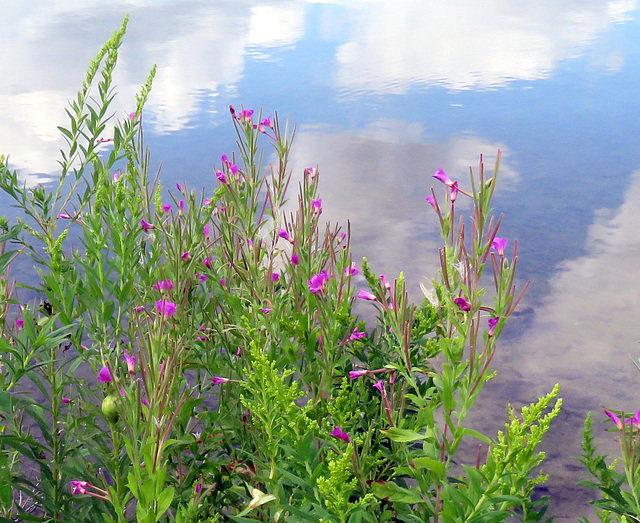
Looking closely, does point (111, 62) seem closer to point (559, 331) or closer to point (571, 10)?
point (559, 331)

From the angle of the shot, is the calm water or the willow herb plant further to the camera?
the calm water

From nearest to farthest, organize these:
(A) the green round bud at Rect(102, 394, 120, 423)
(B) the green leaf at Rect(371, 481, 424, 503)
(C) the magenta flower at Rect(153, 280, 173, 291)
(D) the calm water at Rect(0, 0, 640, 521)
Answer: (A) the green round bud at Rect(102, 394, 120, 423), (B) the green leaf at Rect(371, 481, 424, 503), (C) the magenta flower at Rect(153, 280, 173, 291), (D) the calm water at Rect(0, 0, 640, 521)

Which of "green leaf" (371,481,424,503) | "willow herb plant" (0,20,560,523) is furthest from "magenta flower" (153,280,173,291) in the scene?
"green leaf" (371,481,424,503)

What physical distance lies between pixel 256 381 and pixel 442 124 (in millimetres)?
6860

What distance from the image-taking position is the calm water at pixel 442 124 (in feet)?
12.9

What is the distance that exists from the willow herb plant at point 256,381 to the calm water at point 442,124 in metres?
1.57

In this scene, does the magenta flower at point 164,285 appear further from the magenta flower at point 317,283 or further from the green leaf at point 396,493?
the green leaf at point 396,493

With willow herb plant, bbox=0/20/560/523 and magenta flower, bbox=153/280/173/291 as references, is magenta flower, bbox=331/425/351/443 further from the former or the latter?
magenta flower, bbox=153/280/173/291

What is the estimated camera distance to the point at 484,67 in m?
10.6

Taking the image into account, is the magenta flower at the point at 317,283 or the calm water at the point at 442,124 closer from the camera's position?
the magenta flower at the point at 317,283

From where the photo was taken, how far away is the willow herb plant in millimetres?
1258

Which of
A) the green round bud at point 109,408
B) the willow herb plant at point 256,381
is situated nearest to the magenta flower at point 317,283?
the willow herb plant at point 256,381

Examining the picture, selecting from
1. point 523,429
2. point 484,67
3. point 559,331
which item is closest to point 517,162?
point 559,331

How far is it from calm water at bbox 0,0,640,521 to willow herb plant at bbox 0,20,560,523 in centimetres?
157
